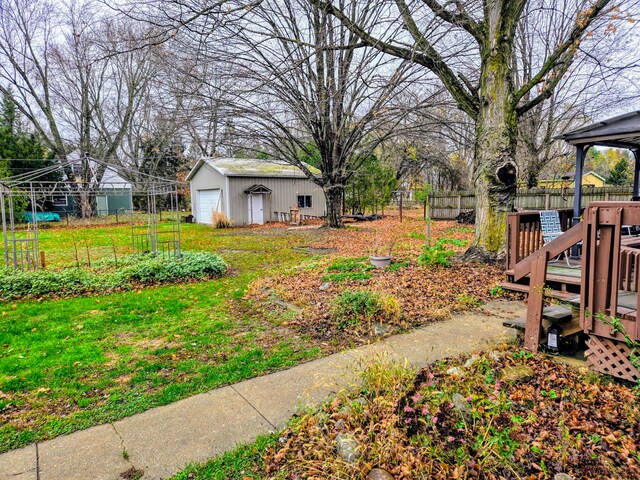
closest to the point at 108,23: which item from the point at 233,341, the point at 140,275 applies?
the point at 140,275

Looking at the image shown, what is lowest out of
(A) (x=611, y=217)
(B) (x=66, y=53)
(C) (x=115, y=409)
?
(C) (x=115, y=409)

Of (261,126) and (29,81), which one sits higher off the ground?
(29,81)

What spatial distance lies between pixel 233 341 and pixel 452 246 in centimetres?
740

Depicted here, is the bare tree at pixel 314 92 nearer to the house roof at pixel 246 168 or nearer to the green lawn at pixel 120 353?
the house roof at pixel 246 168

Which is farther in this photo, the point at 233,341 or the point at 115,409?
the point at 233,341

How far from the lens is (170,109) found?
12.0m

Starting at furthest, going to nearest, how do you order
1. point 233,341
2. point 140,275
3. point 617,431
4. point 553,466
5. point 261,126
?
point 261,126
point 140,275
point 233,341
point 617,431
point 553,466

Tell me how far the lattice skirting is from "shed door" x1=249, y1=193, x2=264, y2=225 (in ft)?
64.6

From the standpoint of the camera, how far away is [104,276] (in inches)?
300

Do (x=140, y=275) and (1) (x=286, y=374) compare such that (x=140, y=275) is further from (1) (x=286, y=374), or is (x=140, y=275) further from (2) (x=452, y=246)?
(2) (x=452, y=246)

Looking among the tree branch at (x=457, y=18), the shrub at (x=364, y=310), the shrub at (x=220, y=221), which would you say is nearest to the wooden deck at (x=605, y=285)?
the shrub at (x=364, y=310)

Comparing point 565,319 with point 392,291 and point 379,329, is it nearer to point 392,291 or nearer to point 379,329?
point 379,329

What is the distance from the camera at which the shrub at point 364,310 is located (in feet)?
15.4

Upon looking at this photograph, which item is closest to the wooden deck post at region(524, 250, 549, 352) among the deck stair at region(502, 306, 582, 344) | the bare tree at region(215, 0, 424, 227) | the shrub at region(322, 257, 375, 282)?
the deck stair at region(502, 306, 582, 344)
